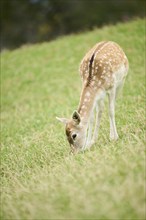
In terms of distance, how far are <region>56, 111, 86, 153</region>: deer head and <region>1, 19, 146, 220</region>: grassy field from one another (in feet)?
0.87

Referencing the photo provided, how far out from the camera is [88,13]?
42.0m

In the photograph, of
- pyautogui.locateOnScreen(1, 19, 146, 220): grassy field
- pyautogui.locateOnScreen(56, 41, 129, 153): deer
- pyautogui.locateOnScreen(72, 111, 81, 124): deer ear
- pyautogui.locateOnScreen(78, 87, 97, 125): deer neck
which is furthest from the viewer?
pyautogui.locateOnScreen(78, 87, 97, 125): deer neck

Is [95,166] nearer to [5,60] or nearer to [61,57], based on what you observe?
[61,57]

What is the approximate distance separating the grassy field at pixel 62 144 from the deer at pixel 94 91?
12.1 inches

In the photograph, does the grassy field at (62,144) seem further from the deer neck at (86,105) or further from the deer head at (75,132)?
the deer neck at (86,105)

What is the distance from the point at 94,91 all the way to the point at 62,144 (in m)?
1.40

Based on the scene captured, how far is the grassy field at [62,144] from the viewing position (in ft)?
18.0

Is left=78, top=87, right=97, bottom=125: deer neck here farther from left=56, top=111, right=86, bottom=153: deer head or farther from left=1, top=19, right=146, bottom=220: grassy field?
left=1, top=19, right=146, bottom=220: grassy field

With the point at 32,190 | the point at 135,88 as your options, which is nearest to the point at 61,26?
the point at 135,88

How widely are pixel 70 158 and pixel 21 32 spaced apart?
1495 inches

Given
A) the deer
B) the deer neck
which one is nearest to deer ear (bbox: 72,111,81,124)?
the deer

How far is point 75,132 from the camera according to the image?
8602 mm

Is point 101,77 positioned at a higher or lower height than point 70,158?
higher

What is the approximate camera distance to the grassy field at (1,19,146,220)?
18.0 feet
